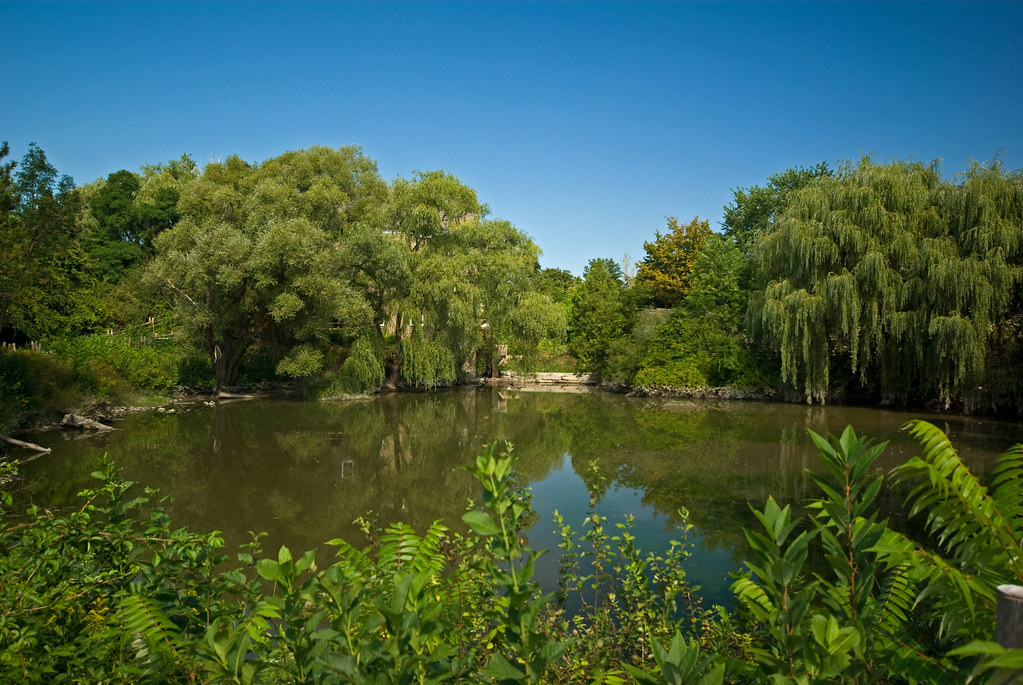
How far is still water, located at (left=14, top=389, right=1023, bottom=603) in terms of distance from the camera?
9039 millimetres

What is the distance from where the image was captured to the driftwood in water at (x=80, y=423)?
15.1 meters

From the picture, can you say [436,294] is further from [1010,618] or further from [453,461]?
[1010,618]

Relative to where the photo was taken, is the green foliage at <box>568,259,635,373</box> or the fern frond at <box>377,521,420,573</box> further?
the green foliage at <box>568,259,635,373</box>

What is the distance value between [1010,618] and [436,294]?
24155 millimetres

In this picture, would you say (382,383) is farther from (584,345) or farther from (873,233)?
(873,233)

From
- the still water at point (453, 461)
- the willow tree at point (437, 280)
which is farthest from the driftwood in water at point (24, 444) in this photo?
the willow tree at point (437, 280)

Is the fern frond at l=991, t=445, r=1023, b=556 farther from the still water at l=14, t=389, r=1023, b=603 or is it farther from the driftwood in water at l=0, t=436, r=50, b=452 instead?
the driftwood in water at l=0, t=436, r=50, b=452

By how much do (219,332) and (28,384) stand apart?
890cm

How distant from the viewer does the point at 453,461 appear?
13516mm

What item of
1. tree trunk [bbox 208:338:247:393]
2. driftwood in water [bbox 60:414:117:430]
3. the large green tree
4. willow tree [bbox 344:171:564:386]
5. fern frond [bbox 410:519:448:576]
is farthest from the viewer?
willow tree [bbox 344:171:564:386]

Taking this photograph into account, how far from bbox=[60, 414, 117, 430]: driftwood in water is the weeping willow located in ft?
63.6

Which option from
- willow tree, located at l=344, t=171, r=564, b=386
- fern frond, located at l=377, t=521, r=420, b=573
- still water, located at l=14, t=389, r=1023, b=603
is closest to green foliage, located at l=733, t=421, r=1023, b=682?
fern frond, located at l=377, t=521, r=420, b=573

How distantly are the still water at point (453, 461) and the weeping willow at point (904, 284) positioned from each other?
1.49 metres

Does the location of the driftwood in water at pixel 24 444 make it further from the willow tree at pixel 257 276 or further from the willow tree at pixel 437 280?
the willow tree at pixel 437 280
